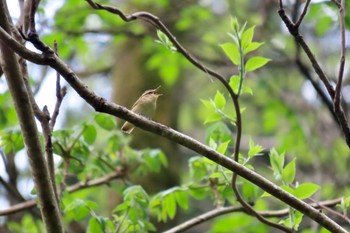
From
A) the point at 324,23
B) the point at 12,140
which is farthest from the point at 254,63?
the point at 324,23

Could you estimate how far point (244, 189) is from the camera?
2.12 meters

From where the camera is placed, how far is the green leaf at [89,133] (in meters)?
2.26

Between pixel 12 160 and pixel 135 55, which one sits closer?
pixel 12 160

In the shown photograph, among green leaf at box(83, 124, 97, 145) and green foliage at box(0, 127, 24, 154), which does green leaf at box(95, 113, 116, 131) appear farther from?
green foliage at box(0, 127, 24, 154)

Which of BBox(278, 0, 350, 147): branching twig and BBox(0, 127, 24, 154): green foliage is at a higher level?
BBox(0, 127, 24, 154): green foliage

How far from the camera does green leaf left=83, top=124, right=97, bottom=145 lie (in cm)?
226

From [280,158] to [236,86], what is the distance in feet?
0.85

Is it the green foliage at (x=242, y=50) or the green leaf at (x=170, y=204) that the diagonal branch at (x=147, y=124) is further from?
the green leaf at (x=170, y=204)

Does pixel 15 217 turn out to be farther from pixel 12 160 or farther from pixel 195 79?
pixel 195 79

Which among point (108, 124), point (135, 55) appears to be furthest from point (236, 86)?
point (135, 55)

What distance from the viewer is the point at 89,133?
2268 millimetres

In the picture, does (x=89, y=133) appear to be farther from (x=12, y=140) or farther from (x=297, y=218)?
(x=297, y=218)

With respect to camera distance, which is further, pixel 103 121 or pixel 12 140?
pixel 103 121

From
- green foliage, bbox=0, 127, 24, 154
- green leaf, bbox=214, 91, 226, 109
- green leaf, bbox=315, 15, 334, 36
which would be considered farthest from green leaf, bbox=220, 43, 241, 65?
green leaf, bbox=315, 15, 334, 36
